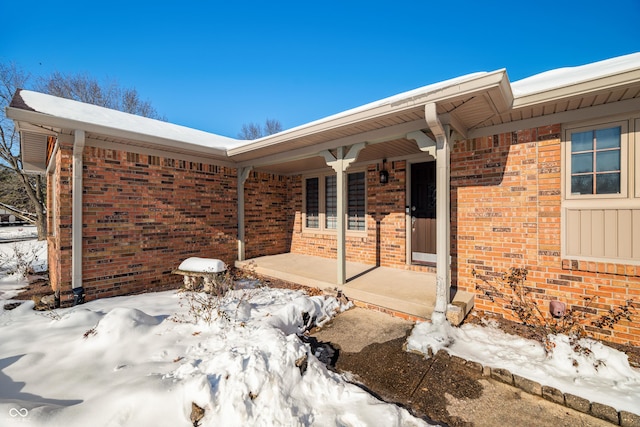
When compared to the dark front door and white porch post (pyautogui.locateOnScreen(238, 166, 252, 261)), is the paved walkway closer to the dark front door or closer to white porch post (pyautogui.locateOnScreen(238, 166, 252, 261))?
the dark front door

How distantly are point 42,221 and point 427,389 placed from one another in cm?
1841

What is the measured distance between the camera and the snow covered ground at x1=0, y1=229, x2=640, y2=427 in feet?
6.18

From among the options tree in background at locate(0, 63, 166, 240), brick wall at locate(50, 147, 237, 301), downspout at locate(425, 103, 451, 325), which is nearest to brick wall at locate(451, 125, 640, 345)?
downspout at locate(425, 103, 451, 325)

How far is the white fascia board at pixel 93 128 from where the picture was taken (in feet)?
11.9

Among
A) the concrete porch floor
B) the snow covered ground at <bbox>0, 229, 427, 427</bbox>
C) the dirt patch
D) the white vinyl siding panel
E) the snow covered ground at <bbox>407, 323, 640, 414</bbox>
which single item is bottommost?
the dirt patch

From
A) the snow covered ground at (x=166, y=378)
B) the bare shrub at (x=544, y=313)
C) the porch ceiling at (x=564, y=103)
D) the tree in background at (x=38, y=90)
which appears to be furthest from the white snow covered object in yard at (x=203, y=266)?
the tree in background at (x=38, y=90)

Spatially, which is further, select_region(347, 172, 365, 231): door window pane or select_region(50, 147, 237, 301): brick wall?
select_region(347, 172, 365, 231): door window pane

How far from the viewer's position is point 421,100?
10.5 ft

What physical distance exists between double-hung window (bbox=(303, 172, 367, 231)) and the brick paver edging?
397 centimetres

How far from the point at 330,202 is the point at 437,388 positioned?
5111 mm

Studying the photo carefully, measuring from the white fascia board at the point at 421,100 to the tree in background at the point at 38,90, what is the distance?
15.4 metres

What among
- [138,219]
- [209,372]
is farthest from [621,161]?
[138,219]

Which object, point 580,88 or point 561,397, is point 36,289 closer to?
point 561,397

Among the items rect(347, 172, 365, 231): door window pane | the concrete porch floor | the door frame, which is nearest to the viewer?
the concrete porch floor
